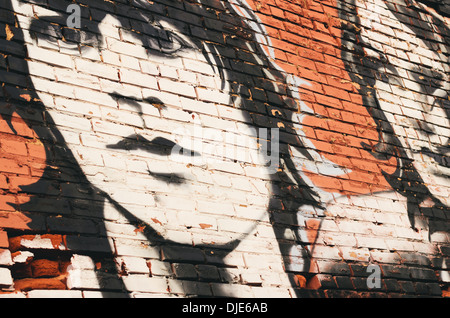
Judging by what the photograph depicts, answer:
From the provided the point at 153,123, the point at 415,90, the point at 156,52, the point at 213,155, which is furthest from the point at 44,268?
the point at 415,90

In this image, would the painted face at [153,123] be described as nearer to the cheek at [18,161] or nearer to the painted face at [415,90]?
the cheek at [18,161]

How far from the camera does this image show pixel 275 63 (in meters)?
3.54

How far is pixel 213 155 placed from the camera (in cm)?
295

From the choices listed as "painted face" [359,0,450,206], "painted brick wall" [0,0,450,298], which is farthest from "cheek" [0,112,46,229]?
"painted face" [359,0,450,206]

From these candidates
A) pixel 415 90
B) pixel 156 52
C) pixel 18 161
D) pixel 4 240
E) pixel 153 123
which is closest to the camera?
pixel 4 240

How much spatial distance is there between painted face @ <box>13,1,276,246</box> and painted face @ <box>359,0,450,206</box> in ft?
4.87

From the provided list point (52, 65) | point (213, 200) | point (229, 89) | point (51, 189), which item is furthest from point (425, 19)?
point (51, 189)

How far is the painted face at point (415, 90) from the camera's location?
12.7ft

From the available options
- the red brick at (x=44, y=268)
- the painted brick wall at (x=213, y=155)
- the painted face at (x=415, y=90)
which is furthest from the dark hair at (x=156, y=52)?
the painted face at (x=415, y=90)

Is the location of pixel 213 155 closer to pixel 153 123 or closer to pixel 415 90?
pixel 153 123

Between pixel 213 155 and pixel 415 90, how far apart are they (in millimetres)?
2199
